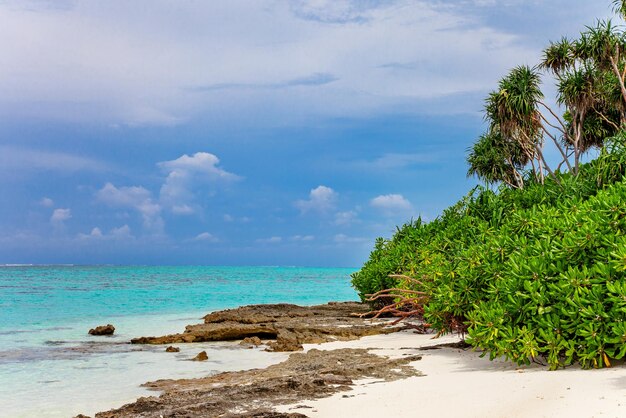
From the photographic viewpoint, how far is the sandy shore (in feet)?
16.7

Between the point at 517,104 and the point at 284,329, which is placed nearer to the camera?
the point at 284,329

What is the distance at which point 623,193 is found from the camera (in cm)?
753

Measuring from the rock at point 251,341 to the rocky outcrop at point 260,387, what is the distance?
3794 millimetres

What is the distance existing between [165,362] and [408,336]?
5.05 metres

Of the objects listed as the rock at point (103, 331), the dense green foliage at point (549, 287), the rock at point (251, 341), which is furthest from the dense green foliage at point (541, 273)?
the rock at point (103, 331)

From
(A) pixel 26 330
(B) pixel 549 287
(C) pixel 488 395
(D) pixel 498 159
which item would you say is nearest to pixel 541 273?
(B) pixel 549 287

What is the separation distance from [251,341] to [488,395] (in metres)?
8.23

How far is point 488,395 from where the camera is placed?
5.75m

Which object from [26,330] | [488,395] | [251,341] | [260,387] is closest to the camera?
[488,395]

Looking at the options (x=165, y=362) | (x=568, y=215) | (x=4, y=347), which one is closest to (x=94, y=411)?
(x=165, y=362)

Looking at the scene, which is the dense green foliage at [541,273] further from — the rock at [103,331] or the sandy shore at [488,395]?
the rock at [103,331]

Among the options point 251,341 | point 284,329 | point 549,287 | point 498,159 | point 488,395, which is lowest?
point 251,341

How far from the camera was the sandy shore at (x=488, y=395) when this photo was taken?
5.08 metres

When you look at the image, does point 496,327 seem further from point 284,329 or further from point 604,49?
point 604,49
